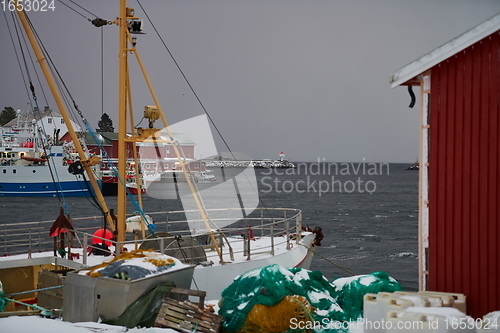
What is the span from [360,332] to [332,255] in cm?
2480

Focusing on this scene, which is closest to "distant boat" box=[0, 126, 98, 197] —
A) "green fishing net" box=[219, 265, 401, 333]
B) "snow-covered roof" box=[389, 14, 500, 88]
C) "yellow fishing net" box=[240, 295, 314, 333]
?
"green fishing net" box=[219, 265, 401, 333]

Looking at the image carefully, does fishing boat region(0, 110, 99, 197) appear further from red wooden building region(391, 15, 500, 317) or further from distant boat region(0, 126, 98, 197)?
red wooden building region(391, 15, 500, 317)

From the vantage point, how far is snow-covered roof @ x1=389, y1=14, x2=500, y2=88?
8.08m

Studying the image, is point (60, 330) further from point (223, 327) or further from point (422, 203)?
point (422, 203)

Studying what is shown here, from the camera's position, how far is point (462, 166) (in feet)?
27.4

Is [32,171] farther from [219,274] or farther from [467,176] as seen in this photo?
[467,176]

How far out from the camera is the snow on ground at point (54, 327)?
30.3 ft

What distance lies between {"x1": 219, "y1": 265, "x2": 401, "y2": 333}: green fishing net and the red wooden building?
207 centimetres

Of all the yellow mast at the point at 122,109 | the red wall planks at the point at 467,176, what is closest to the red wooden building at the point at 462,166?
the red wall planks at the point at 467,176

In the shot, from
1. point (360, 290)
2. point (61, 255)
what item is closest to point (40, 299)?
point (61, 255)

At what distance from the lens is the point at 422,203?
344 inches

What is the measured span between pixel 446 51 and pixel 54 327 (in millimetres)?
8326

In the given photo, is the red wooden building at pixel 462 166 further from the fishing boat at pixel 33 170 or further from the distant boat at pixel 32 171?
the distant boat at pixel 32 171

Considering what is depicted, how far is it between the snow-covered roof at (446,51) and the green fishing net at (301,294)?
426 centimetres
